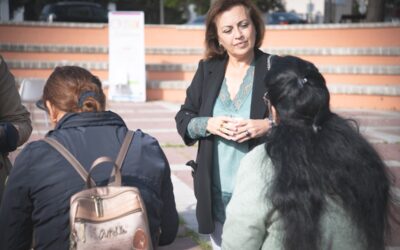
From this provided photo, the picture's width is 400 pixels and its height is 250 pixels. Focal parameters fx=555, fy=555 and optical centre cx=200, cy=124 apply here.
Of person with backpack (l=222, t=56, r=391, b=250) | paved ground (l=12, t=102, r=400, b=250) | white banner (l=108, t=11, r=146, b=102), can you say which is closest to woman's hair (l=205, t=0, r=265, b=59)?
paved ground (l=12, t=102, r=400, b=250)

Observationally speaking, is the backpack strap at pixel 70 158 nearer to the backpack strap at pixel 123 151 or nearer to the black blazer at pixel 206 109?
the backpack strap at pixel 123 151

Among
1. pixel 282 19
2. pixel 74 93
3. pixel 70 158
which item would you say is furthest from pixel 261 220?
pixel 282 19

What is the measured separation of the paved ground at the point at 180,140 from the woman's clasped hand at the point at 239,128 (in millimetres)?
748

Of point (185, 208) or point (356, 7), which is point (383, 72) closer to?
point (185, 208)

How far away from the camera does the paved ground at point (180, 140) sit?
4578 millimetres

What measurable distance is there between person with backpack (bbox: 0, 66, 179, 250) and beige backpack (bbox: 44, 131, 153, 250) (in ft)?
0.12

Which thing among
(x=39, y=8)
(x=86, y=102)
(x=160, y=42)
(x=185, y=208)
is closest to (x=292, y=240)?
(x=86, y=102)

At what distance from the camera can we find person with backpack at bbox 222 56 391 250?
184 centimetres

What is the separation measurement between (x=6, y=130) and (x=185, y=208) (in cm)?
273

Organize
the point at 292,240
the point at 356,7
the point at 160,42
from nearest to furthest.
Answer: the point at 292,240, the point at 160,42, the point at 356,7

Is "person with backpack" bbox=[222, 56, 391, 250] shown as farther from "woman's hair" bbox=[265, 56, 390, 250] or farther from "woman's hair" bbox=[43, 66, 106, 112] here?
"woman's hair" bbox=[43, 66, 106, 112]

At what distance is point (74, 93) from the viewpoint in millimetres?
2295

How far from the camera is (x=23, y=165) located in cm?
211

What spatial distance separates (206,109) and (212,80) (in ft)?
0.52
